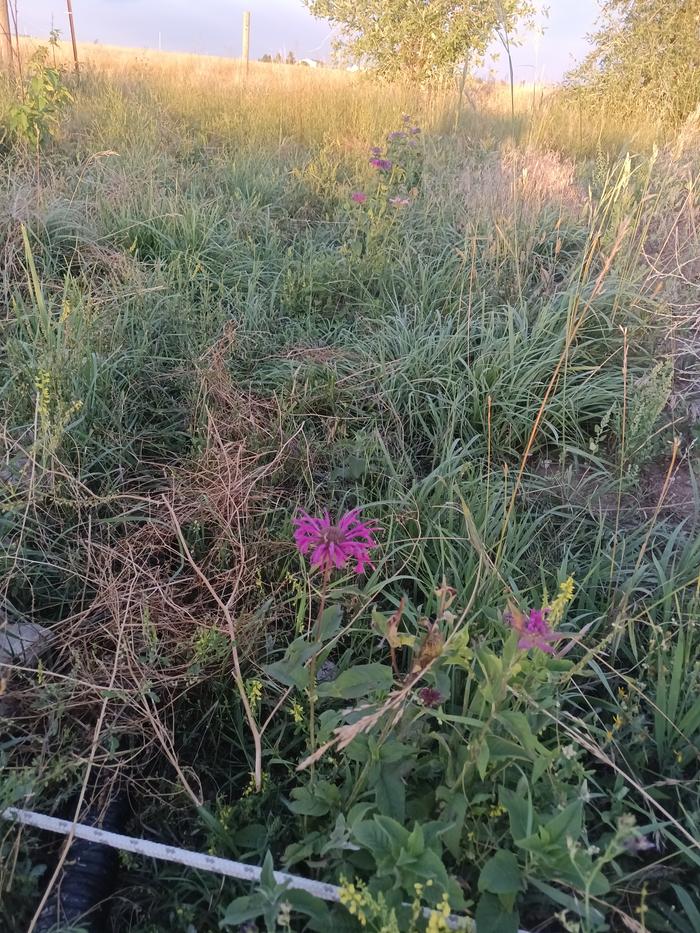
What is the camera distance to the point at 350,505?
1935 millimetres

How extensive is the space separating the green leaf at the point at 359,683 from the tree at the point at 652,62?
23.7 feet

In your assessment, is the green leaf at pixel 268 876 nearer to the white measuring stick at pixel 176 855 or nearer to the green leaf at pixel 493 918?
the white measuring stick at pixel 176 855

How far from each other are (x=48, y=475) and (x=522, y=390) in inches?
64.2

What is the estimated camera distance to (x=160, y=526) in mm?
1776

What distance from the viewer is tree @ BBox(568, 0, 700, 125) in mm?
6574

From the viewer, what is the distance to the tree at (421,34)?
7.71 metres

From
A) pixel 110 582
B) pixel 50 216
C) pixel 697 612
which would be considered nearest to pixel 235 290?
pixel 50 216

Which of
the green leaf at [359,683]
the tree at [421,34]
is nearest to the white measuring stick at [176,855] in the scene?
the green leaf at [359,683]

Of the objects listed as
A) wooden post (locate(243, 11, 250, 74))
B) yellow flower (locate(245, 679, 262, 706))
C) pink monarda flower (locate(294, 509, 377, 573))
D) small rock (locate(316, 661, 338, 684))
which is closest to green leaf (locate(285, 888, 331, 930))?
yellow flower (locate(245, 679, 262, 706))

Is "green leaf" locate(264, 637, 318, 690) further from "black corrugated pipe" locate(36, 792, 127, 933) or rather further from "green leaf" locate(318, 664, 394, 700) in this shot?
"black corrugated pipe" locate(36, 792, 127, 933)

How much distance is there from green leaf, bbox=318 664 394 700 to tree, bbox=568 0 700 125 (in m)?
7.23

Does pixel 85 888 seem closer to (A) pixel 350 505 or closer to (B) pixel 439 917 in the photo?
(B) pixel 439 917

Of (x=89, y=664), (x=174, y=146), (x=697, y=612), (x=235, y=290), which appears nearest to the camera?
(x=89, y=664)

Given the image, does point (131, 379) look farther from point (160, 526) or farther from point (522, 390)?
point (522, 390)
